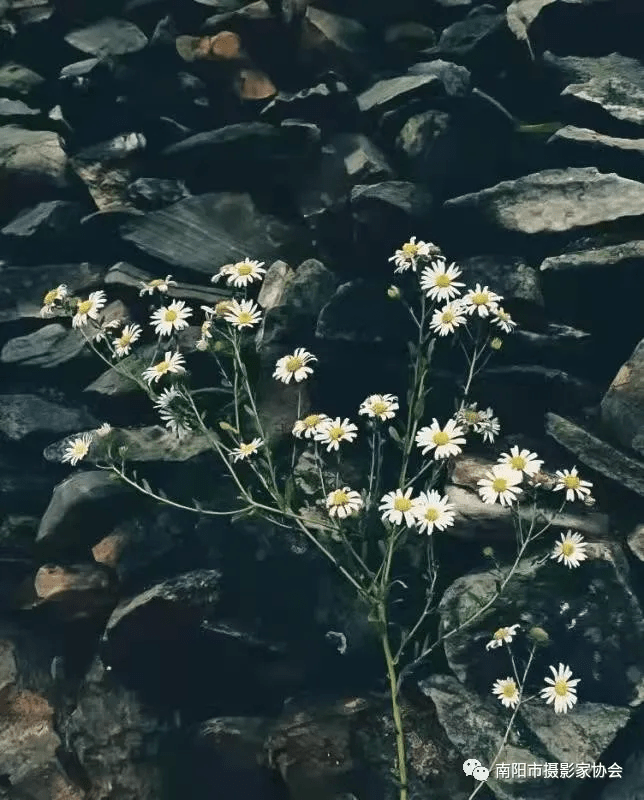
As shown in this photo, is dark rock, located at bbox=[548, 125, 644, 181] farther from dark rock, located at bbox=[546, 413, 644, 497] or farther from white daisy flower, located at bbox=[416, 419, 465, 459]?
white daisy flower, located at bbox=[416, 419, 465, 459]

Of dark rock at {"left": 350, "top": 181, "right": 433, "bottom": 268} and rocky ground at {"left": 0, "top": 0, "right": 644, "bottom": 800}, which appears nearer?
rocky ground at {"left": 0, "top": 0, "right": 644, "bottom": 800}

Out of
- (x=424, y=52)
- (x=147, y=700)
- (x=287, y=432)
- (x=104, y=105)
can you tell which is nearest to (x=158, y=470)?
(x=287, y=432)

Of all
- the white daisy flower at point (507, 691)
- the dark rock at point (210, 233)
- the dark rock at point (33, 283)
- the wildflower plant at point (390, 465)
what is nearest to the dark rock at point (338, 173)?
the dark rock at point (210, 233)

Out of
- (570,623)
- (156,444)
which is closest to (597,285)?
(570,623)

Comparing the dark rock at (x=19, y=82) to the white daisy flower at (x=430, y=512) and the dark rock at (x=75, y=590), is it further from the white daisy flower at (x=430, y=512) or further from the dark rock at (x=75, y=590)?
the white daisy flower at (x=430, y=512)

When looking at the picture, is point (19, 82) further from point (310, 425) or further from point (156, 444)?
point (310, 425)

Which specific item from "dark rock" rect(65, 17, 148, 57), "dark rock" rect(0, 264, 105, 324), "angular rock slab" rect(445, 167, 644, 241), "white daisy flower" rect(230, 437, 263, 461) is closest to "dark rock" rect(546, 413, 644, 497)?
"angular rock slab" rect(445, 167, 644, 241)
